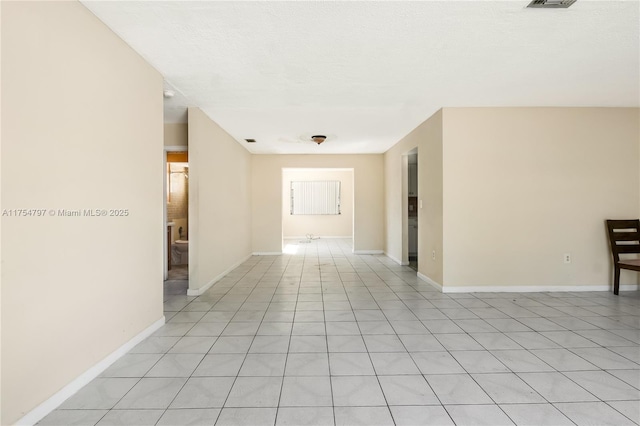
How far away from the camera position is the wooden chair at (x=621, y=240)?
12.2ft

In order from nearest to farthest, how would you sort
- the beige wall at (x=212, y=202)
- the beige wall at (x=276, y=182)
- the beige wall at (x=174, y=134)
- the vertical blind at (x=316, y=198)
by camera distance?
the beige wall at (x=212, y=202) → the beige wall at (x=174, y=134) → the beige wall at (x=276, y=182) → the vertical blind at (x=316, y=198)

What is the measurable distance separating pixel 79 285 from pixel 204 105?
2633mm

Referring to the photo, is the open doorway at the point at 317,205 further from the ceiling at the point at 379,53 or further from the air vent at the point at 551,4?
the air vent at the point at 551,4

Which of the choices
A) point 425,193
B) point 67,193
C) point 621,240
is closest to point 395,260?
point 425,193

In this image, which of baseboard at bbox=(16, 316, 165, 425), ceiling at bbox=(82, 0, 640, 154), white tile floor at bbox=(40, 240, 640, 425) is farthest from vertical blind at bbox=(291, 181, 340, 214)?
baseboard at bbox=(16, 316, 165, 425)

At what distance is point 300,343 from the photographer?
2.44 metres

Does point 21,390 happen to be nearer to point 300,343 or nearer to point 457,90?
point 300,343

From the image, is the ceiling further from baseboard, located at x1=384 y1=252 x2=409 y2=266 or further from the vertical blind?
the vertical blind

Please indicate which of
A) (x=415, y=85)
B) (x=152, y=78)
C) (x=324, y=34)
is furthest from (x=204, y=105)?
(x=415, y=85)

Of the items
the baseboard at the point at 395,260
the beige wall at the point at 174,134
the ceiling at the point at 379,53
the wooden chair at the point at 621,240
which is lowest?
the baseboard at the point at 395,260

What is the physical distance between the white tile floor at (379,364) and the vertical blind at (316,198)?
6.78 meters

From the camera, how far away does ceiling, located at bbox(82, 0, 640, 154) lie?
6.41ft

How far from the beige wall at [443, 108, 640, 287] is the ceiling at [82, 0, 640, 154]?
0.27 metres

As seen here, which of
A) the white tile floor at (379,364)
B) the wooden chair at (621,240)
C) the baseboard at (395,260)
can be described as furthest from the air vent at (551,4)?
the baseboard at (395,260)
